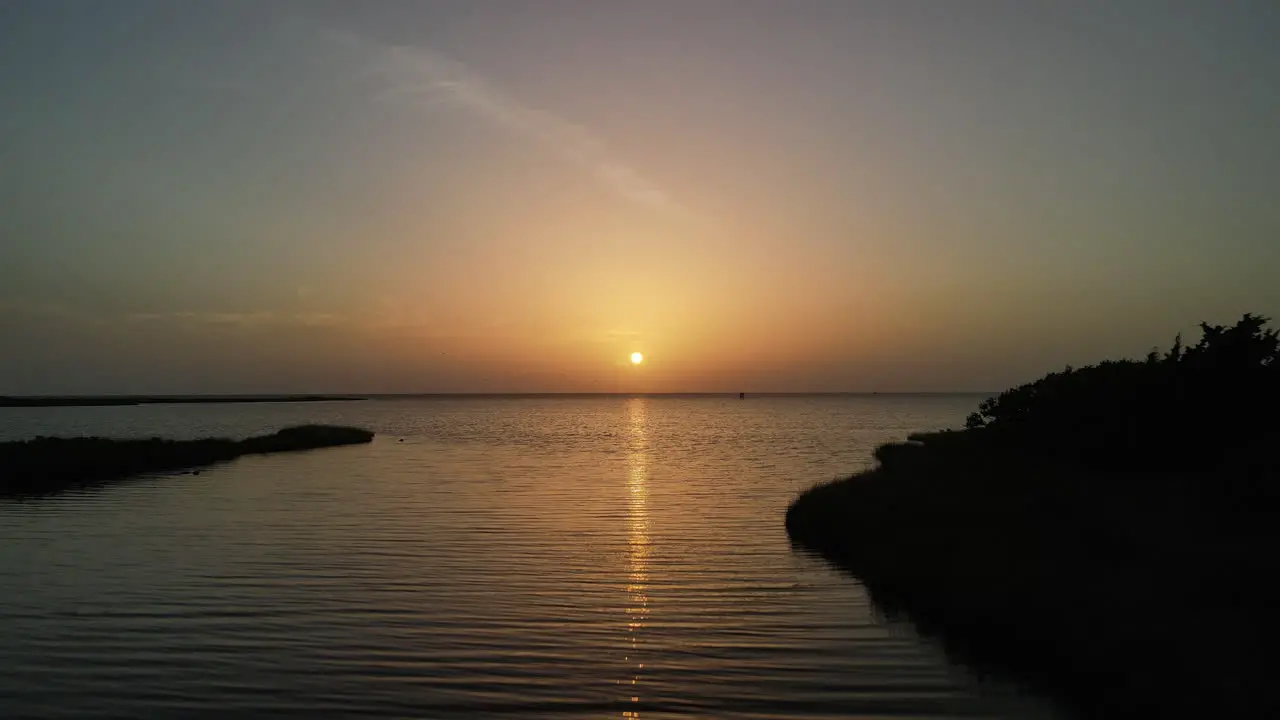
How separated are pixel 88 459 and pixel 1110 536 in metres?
50.8

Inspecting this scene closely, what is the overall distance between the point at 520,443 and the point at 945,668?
6986 centimetres

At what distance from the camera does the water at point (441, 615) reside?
43.3 feet

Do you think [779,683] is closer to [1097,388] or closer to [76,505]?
[1097,388]

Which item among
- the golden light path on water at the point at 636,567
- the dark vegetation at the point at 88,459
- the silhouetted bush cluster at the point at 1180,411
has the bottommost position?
the golden light path on water at the point at 636,567

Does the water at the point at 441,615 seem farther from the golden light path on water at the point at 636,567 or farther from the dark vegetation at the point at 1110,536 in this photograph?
the dark vegetation at the point at 1110,536

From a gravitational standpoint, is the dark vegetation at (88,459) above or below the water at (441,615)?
above

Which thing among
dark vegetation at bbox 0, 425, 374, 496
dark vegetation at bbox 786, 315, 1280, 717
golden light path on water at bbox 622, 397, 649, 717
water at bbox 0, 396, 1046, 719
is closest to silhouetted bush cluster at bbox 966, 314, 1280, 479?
dark vegetation at bbox 786, 315, 1280, 717

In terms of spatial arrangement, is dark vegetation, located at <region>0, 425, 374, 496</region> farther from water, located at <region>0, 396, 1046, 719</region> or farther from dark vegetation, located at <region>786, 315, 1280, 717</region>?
dark vegetation, located at <region>786, 315, 1280, 717</region>

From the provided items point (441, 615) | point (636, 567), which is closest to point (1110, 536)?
point (636, 567)

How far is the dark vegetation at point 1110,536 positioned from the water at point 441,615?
1.32 meters

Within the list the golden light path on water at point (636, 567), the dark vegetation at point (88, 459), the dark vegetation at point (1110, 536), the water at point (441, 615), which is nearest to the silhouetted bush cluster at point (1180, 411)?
the dark vegetation at point (1110, 536)

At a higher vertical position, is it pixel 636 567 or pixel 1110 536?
pixel 1110 536

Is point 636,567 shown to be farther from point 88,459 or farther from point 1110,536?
point 88,459

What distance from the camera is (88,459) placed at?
49.0m
